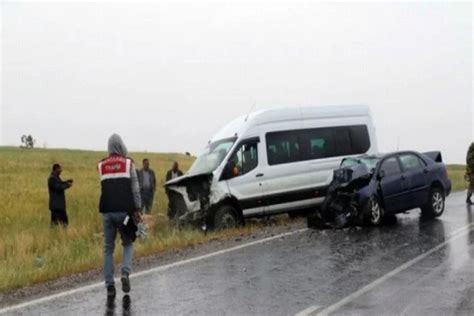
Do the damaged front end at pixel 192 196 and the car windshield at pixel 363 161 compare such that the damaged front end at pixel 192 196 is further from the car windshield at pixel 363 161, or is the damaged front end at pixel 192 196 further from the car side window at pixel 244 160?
the car windshield at pixel 363 161

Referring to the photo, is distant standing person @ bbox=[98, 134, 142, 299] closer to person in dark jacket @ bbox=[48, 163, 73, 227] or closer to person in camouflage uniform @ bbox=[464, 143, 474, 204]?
person in dark jacket @ bbox=[48, 163, 73, 227]

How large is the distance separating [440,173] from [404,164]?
1.23m

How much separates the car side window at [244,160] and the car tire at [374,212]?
2.63 m

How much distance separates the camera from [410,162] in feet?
46.4

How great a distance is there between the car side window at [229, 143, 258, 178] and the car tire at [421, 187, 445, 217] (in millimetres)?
4060

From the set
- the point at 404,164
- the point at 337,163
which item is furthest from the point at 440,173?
the point at 337,163

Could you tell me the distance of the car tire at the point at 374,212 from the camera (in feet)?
42.0

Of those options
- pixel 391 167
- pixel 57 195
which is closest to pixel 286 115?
pixel 391 167

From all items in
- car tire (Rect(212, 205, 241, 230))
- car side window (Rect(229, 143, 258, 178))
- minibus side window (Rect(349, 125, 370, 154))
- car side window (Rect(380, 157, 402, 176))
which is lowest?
car tire (Rect(212, 205, 241, 230))

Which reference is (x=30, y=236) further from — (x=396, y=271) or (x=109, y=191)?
(x=396, y=271)

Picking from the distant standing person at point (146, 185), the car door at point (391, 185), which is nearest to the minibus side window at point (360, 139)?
the car door at point (391, 185)

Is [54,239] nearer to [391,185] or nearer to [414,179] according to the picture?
[391,185]

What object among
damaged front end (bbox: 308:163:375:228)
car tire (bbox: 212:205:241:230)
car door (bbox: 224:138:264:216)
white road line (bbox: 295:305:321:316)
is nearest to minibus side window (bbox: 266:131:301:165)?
car door (bbox: 224:138:264:216)

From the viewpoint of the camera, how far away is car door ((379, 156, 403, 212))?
13163mm
